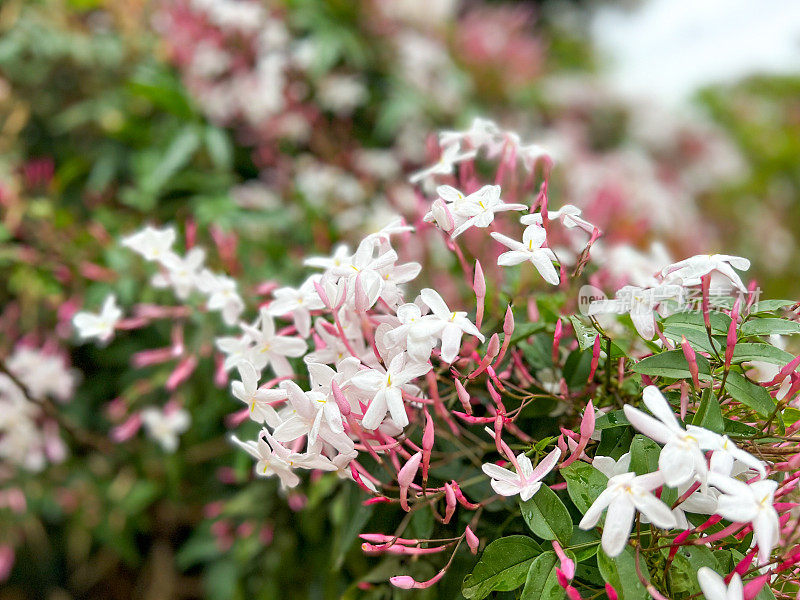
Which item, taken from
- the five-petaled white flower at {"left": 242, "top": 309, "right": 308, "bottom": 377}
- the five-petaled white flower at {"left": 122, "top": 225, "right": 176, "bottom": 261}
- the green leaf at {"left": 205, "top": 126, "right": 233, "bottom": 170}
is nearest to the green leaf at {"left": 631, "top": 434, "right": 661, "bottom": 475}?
the five-petaled white flower at {"left": 242, "top": 309, "right": 308, "bottom": 377}

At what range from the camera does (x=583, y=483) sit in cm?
46

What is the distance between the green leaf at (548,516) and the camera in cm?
45

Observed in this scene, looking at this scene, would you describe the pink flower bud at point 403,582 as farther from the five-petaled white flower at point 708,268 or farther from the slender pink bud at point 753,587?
the five-petaled white flower at point 708,268

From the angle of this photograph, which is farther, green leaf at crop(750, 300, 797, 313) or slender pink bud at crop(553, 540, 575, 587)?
green leaf at crop(750, 300, 797, 313)

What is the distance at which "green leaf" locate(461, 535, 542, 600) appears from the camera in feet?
1.52

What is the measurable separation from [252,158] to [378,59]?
0.58 metres

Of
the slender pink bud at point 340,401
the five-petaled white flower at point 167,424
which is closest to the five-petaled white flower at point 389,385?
the slender pink bud at point 340,401

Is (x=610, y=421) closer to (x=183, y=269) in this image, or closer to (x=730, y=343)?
(x=730, y=343)

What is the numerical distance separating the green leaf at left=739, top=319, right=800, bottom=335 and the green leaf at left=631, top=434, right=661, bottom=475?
147 millimetres

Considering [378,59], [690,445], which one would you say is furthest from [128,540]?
[378,59]

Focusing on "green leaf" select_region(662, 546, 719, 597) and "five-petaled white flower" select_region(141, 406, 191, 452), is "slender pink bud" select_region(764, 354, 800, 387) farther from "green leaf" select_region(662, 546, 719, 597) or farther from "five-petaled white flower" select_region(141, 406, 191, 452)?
"five-petaled white flower" select_region(141, 406, 191, 452)

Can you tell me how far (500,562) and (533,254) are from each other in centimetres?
27

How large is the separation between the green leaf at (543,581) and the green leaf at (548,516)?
18 millimetres

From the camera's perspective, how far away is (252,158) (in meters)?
Answer: 1.63
